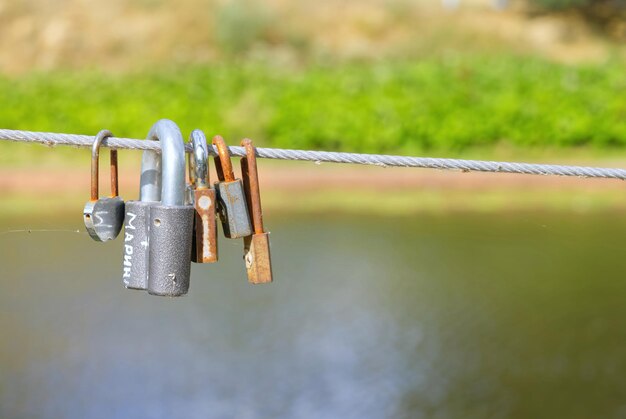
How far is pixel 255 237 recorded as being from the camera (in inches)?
41.9

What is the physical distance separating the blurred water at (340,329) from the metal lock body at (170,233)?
7.32 feet

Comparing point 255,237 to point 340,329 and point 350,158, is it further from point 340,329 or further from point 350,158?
Answer: point 340,329

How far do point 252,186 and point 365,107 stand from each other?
8.35m

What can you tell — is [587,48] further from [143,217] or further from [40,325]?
[143,217]

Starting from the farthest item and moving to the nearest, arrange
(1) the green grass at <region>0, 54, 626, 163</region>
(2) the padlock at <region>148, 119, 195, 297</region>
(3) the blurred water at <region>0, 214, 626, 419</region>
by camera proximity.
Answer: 1. (1) the green grass at <region>0, 54, 626, 163</region>
2. (3) the blurred water at <region>0, 214, 626, 419</region>
3. (2) the padlock at <region>148, 119, 195, 297</region>

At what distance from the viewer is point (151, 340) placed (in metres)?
4.13

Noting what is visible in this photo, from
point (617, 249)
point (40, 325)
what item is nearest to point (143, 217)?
point (40, 325)

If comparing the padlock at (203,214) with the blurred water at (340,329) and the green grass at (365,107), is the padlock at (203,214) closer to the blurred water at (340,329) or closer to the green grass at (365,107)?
the blurred water at (340,329)

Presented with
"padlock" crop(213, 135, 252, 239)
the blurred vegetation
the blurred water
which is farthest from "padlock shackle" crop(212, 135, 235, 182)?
the blurred vegetation

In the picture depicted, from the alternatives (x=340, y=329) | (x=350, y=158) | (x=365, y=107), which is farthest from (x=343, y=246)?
(x=350, y=158)

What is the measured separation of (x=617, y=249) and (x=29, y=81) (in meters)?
7.82

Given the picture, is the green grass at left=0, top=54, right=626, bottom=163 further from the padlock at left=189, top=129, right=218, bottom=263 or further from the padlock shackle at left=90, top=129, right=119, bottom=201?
the padlock at left=189, top=129, right=218, bottom=263

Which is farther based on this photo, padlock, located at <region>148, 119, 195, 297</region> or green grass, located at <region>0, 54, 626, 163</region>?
green grass, located at <region>0, 54, 626, 163</region>

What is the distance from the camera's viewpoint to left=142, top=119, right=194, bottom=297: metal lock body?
1.00m
